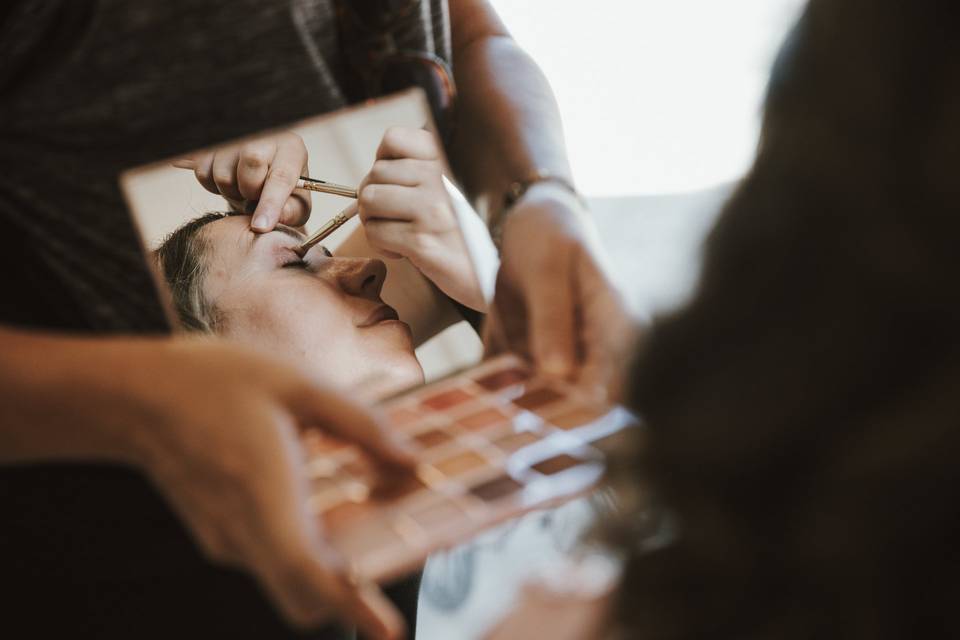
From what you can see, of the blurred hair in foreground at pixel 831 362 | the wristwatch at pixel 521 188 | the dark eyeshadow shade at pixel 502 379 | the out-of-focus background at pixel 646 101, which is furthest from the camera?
the out-of-focus background at pixel 646 101

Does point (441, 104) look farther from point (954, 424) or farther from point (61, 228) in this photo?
point (954, 424)

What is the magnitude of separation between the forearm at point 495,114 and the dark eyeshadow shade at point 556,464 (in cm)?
24

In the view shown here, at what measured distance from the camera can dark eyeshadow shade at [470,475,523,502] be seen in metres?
0.37

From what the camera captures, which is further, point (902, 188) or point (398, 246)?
point (398, 246)

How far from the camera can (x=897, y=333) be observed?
0.26m

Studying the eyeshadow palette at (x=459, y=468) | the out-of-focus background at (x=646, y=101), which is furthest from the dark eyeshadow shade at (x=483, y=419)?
the out-of-focus background at (x=646, y=101)

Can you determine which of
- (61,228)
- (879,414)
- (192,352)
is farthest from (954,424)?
(61,228)

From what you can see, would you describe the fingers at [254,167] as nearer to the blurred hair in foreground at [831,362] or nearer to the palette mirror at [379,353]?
the palette mirror at [379,353]

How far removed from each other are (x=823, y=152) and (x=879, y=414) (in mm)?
87

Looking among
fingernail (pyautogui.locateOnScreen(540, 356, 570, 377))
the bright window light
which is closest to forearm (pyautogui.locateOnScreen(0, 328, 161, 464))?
fingernail (pyautogui.locateOnScreen(540, 356, 570, 377))

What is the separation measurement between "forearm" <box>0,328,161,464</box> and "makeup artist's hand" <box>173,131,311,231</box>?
0.13m

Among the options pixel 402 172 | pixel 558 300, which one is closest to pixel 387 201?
pixel 402 172

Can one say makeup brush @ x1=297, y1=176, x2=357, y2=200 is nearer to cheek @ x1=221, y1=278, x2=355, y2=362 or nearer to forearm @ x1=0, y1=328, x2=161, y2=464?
cheek @ x1=221, y1=278, x2=355, y2=362

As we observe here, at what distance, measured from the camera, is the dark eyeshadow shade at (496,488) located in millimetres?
366
